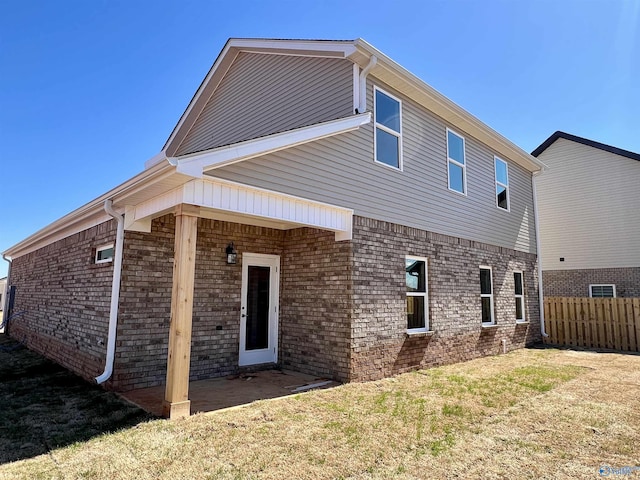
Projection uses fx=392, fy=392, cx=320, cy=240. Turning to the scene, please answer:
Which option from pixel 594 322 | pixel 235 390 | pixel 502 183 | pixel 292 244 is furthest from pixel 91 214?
pixel 594 322

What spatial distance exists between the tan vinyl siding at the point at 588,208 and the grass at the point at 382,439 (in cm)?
1141

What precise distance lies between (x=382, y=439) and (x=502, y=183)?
1018cm

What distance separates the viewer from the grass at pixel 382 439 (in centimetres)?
363

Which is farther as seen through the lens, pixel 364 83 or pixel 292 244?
pixel 292 244

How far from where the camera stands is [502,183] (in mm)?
12297

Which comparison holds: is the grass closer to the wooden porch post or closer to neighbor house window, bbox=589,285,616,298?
the wooden porch post

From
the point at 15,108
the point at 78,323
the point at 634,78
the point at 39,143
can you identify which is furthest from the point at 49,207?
the point at 634,78

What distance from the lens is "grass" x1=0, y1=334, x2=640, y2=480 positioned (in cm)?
363

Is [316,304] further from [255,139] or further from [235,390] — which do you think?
[255,139]

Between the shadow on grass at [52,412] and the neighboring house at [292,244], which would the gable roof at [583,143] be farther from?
the shadow on grass at [52,412]

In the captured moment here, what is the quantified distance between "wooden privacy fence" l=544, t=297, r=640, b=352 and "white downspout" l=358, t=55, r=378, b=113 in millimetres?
10672

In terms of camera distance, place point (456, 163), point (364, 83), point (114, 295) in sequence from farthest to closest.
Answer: point (456, 163) < point (364, 83) < point (114, 295)

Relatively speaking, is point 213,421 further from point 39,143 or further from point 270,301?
point 39,143

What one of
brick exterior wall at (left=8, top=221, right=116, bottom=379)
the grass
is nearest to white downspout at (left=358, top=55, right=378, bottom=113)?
brick exterior wall at (left=8, top=221, right=116, bottom=379)
